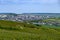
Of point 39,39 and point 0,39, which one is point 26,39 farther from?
point 0,39

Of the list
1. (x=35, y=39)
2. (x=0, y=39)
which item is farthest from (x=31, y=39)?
(x=0, y=39)

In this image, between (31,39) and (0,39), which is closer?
(0,39)

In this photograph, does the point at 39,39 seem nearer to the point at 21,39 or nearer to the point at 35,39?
the point at 35,39

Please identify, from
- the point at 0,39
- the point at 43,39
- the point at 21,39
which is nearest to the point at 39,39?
the point at 43,39

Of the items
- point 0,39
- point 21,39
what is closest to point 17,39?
point 21,39

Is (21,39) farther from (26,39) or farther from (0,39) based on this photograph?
(0,39)

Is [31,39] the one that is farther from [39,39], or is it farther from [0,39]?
[0,39]
